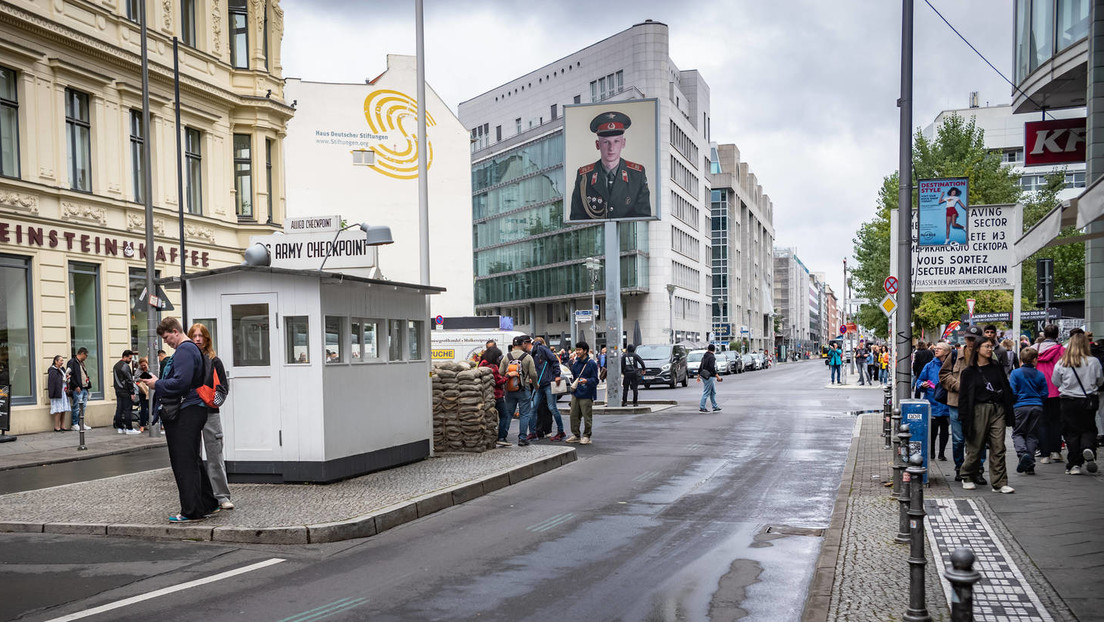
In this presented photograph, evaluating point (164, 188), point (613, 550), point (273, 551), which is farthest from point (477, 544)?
point (164, 188)

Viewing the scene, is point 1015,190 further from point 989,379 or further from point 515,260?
point 515,260

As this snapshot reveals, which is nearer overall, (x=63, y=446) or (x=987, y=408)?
(x=987, y=408)

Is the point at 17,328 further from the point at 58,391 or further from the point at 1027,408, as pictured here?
the point at 1027,408

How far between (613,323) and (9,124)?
15801mm

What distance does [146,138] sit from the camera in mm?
20453

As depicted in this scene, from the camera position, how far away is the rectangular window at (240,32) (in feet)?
99.8

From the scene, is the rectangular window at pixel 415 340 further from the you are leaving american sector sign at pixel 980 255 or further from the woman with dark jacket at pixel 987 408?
the you are leaving american sector sign at pixel 980 255

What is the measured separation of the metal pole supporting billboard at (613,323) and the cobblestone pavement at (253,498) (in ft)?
42.4

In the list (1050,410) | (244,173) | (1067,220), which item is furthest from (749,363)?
(1067,220)

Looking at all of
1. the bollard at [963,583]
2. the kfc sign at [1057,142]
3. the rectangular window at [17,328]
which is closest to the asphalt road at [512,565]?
the bollard at [963,583]

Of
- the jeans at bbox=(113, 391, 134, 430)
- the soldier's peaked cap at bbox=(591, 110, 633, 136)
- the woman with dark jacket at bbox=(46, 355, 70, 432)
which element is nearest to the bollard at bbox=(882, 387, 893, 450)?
the soldier's peaked cap at bbox=(591, 110, 633, 136)

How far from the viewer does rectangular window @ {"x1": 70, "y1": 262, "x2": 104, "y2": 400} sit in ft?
74.4

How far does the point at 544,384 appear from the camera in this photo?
1734 cm

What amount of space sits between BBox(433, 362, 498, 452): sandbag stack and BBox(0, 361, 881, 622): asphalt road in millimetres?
2589
